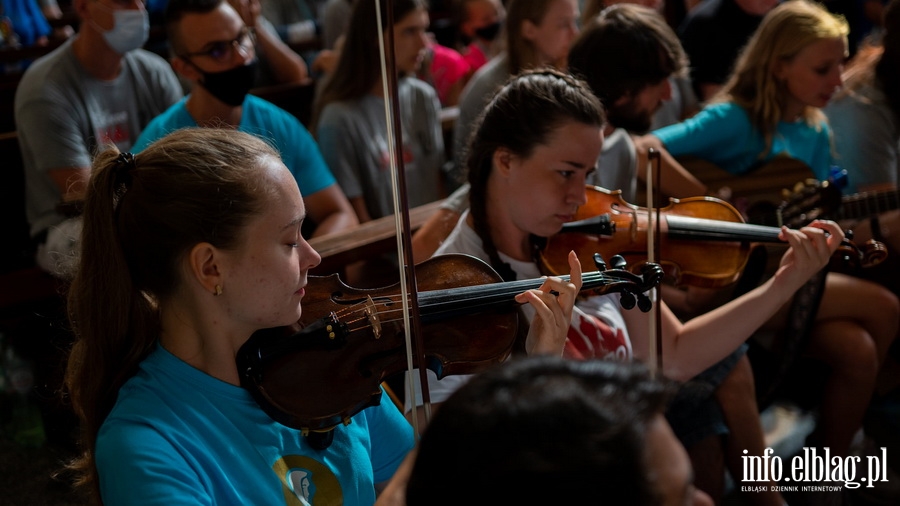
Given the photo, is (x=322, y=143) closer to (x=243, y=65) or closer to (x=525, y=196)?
(x=243, y=65)

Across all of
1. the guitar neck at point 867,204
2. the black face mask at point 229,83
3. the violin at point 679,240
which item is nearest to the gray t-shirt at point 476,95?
the black face mask at point 229,83

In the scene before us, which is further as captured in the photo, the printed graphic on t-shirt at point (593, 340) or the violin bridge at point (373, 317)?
the printed graphic on t-shirt at point (593, 340)

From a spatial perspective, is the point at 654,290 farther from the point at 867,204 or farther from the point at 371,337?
the point at 867,204

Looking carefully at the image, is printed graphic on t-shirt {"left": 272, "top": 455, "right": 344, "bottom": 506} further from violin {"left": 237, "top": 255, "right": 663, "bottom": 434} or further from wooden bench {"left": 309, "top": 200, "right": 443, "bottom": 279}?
wooden bench {"left": 309, "top": 200, "right": 443, "bottom": 279}

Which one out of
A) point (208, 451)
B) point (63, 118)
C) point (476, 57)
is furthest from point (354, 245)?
point (476, 57)

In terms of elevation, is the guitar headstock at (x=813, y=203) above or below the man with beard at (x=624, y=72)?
below

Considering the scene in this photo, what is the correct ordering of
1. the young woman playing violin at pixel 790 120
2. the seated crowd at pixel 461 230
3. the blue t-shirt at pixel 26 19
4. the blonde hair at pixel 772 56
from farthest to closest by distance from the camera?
1. the blue t-shirt at pixel 26 19
2. the blonde hair at pixel 772 56
3. the young woman playing violin at pixel 790 120
4. the seated crowd at pixel 461 230

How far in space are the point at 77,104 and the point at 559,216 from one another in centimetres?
166

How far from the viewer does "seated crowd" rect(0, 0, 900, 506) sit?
80 centimetres

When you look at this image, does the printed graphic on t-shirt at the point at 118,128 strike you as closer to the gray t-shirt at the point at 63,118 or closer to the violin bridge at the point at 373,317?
the gray t-shirt at the point at 63,118

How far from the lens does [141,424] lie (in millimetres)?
1148

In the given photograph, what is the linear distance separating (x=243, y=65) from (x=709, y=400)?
1.56 m

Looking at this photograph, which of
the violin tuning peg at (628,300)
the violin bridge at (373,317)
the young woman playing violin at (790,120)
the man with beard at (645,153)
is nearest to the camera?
the violin bridge at (373,317)

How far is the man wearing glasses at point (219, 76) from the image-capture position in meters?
2.62
